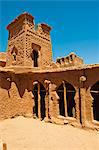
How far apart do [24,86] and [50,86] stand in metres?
2.56

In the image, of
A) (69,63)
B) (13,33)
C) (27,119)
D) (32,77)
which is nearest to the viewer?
(27,119)

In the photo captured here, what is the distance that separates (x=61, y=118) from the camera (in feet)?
45.3

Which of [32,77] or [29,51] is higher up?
[29,51]

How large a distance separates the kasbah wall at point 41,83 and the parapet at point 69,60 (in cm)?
31

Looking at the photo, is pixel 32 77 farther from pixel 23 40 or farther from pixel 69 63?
pixel 69 63

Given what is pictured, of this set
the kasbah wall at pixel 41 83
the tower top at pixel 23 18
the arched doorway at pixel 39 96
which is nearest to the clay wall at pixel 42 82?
the kasbah wall at pixel 41 83

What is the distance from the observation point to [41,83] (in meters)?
15.3

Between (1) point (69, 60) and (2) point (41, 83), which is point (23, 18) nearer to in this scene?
(2) point (41, 83)

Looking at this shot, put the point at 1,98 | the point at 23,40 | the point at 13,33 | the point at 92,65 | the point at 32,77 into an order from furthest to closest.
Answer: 1. the point at 13,33
2. the point at 23,40
3. the point at 32,77
4. the point at 1,98
5. the point at 92,65

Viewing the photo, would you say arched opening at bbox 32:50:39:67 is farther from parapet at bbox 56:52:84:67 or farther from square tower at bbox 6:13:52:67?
parapet at bbox 56:52:84:67

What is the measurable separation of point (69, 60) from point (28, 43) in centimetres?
645

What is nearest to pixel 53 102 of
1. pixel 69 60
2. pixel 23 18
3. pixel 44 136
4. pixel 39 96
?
pixel 39 96

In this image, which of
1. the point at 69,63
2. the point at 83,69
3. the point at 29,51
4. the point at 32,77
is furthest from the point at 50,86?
the point at 69,63

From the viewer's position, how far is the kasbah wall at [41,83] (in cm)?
1263
